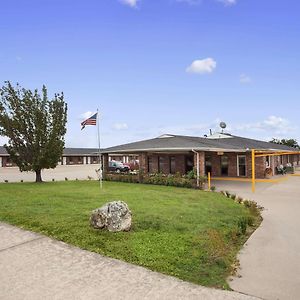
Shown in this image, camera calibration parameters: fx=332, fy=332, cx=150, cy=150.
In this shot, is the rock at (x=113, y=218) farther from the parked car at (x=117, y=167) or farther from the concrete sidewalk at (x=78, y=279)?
the parked car at (x=117, y=167)

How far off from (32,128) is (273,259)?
728 inches

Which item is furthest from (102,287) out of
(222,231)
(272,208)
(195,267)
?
(272,208)

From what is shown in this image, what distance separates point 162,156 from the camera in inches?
1098

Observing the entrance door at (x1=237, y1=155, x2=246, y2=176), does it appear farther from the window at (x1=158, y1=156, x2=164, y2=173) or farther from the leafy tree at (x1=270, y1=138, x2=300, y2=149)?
the leafy tree at (x1=270, y1=138, x2=300, y2=149)

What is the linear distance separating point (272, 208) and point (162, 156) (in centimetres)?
1533

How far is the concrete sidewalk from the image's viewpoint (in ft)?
15.7

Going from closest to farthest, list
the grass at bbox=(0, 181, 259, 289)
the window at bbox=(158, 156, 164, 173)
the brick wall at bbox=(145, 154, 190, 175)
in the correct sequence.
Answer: the grass at bbox=(0, 181, 259, 289) → the brick wall at bbox=(145, 154, 190, 175) → the window at bbox=(158, 156, 164, 173)

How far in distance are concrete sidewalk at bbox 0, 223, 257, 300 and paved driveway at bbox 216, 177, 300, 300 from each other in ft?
2.00

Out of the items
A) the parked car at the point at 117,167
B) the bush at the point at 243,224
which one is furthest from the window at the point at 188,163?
the bush at the point at 243,224

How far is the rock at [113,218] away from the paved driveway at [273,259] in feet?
8.95

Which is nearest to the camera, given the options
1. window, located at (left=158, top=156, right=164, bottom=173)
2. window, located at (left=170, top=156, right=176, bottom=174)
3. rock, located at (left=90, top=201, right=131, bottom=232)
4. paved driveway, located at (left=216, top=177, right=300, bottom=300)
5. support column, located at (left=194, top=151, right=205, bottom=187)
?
paved driveway, located at (left=216, top=177, right=300, bottom=300)

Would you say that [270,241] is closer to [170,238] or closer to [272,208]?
[170,238]

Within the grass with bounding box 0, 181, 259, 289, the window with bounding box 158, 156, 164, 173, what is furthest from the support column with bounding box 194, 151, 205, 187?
the grass with bounding box 0, 181, 259, 289

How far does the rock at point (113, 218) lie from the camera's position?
25.5 feet
